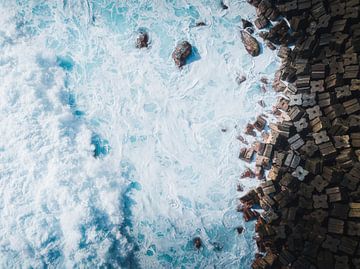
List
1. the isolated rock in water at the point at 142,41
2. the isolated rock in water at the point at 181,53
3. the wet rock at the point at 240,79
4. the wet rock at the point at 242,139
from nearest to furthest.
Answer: the wet rock at the point at 242,139
the wet rock at the point at 240,79
the isolated rock in water at the point at 181,53
the isolated rock in water at the point at 142,41

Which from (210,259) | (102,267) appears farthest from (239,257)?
(102,267)

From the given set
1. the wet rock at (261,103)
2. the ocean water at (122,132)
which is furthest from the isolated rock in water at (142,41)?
the wet rock at (261,103)

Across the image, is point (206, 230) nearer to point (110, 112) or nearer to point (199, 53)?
point (110, 112)

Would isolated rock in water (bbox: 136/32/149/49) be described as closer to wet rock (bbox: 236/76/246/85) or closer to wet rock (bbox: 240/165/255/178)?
wet rock (bbox: 236/76/246/85)

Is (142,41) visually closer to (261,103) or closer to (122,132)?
(122,132)

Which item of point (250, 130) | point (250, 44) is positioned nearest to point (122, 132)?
point (250, 130)

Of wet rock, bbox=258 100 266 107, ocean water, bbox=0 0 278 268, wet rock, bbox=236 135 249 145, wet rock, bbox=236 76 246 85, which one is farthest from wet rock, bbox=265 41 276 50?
wet rock, bbox=236 135 249 145

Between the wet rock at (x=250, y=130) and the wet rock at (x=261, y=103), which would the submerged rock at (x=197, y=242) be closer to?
the wet rock at (x=250, y=130)
